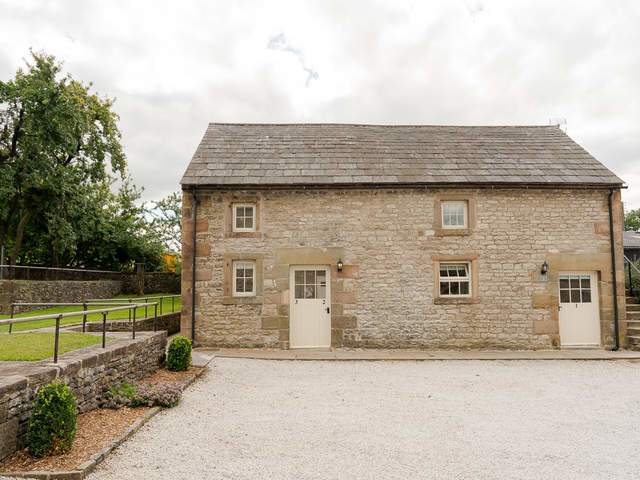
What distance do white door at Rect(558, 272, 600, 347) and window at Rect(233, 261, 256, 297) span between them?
28.7 feet

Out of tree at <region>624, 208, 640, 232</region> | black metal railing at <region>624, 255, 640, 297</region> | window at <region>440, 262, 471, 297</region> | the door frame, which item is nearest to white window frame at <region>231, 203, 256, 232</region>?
window at <region>440, 262, 471, 297</region>

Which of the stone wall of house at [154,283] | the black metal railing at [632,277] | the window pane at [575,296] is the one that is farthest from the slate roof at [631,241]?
the stone wall of house at [154,283]

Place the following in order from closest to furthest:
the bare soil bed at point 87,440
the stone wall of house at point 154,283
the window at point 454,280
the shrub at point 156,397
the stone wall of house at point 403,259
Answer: the bare soil bed at point 87,440, the shrub at point 156,397, the stone wall of house at point 403,259, the window at point 454,280, the stone wall of house at point 154,283

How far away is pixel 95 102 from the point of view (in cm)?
2281

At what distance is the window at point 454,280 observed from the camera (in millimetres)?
12531

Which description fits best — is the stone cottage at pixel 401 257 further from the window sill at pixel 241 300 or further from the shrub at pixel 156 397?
the shrub at pixel 156 397

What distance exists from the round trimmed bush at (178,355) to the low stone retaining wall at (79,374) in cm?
29

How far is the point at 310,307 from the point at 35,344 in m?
6.73

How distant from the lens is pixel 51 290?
17016 mm

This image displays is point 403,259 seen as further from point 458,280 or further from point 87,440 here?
point 87,440

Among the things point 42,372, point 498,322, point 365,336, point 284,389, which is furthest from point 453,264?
point 42,372

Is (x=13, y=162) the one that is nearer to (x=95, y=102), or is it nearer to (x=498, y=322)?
(x=95, y=102)

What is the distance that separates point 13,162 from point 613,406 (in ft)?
75.6

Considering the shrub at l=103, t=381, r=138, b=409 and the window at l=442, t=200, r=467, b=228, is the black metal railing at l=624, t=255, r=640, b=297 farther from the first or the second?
the shrub at l=103, t=381, r=138, b=409
